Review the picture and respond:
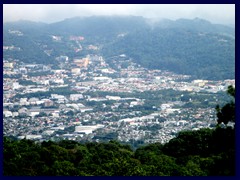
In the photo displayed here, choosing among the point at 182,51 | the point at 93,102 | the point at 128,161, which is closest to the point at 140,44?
the point at 182,51

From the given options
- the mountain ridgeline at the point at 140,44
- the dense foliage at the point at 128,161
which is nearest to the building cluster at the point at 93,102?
the mountain ridgeline at the point at 140,44

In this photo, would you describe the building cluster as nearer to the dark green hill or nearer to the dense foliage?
the dark green hill

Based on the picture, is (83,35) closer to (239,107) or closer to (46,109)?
(46,109)

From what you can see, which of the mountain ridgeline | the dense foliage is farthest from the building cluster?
the dense foliage

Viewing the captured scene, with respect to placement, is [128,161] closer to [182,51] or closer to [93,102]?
[93,102]

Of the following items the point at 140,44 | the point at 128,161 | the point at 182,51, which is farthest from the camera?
the point at 140,44

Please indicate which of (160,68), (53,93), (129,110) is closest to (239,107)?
(129,110)
